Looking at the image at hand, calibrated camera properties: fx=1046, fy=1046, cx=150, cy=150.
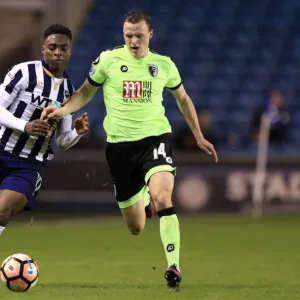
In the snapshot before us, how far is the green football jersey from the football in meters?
1.53

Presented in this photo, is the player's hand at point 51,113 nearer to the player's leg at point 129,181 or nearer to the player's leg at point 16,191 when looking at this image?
the player's leg at point 16,191

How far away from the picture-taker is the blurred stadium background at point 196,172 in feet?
29.1

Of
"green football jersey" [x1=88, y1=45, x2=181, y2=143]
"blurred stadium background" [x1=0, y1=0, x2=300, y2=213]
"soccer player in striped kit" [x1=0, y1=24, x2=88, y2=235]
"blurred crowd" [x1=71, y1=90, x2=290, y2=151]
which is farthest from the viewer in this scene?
"blurred crowd" [x1=71, y1=90, x2=290, y2=151]

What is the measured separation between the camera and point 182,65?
21.9 m

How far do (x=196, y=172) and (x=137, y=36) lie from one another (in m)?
8.70

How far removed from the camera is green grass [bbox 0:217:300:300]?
25.2ft

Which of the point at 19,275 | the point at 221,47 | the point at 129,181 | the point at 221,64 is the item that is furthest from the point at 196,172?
the point at 19,275

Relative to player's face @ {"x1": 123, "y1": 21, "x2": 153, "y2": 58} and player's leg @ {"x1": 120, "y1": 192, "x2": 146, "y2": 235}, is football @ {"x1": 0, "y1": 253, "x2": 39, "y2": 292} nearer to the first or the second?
player's leg @ {"x1": 120, "y1": 192, "x2": 146, "y2": 235}

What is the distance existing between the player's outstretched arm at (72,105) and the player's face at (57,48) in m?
0.32

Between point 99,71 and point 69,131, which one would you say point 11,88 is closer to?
point 69,131

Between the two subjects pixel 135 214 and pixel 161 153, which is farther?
pixel 135 214

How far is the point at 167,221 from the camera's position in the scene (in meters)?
7.90

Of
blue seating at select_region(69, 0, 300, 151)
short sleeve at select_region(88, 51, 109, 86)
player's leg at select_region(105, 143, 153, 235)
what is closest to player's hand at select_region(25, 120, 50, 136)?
short sleeve at select_region(88, 51, 109, 86)

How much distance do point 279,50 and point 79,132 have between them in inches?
575
